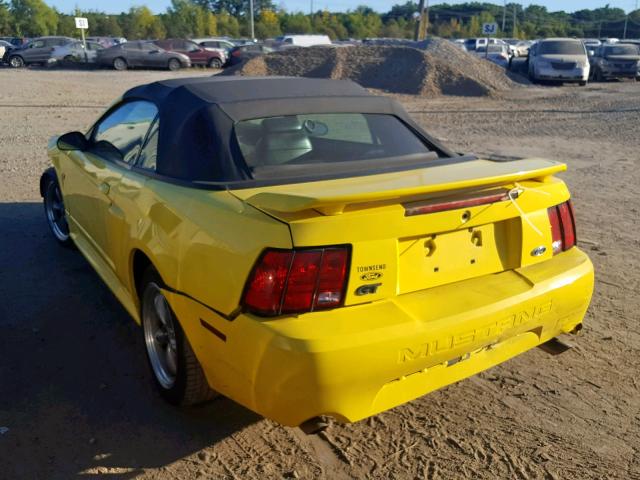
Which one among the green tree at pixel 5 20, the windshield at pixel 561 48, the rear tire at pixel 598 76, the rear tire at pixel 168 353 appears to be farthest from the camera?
the green tree at pixel 5 20

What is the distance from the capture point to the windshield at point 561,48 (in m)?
25.8

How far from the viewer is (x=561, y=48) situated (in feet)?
85.3

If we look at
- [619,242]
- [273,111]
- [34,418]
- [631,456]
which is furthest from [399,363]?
[619,242]

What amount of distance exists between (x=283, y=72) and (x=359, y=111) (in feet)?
76.8

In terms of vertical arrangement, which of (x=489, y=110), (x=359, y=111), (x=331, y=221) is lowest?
(x=489, y=110)

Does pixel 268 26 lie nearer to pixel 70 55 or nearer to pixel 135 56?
pixel 70 55

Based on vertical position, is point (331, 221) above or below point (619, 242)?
above

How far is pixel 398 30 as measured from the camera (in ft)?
298

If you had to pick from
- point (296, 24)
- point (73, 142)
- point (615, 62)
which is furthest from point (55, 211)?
point (296, 24)

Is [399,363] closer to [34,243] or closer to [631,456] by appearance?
[631,456]

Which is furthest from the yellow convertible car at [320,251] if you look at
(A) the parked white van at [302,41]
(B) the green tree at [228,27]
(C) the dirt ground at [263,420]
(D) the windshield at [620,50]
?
(B) the green tree at [228,27]

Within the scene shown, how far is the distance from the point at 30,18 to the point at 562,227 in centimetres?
7987

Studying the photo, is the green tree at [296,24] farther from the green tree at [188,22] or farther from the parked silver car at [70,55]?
the parked silver car at [70,55]

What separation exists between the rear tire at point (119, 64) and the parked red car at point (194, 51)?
9.63ft
